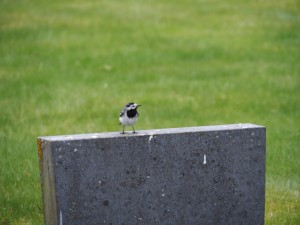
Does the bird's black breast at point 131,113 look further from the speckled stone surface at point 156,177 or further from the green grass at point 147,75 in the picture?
the green grass at point 147,75

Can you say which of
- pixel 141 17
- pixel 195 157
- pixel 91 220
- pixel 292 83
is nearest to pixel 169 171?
pixel 195 157

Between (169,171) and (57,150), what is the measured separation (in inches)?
37.5

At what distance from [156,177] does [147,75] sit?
28.2ft

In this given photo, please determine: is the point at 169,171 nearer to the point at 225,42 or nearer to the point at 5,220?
the point at 5,220

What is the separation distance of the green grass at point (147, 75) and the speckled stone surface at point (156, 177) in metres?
1.13

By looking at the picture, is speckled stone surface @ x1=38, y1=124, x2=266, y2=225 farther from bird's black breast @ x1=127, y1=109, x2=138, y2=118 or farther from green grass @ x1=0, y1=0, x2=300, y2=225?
green grass @ x1=0, y1=0, x2=300, y2=225

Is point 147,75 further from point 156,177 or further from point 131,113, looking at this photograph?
point 156,177

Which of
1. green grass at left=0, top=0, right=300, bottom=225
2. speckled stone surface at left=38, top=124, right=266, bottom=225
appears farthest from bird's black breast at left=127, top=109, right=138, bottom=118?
green grass at left=0, top=0, right=300, bottom=225

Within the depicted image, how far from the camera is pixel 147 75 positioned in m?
14.1

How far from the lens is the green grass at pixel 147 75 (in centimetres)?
861

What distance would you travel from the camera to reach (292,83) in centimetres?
1322

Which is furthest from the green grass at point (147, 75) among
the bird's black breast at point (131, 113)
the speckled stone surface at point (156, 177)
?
the bird's black breast at point (131, 113)

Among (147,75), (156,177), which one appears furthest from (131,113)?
(147,75)

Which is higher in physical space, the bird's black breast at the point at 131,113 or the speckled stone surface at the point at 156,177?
the bird's black breast at the point at 131,113
